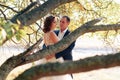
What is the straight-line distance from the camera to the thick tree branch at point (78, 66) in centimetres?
102

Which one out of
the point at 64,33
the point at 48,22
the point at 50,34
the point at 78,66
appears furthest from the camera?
the point at 64,33

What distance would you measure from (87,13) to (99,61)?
6043 mm

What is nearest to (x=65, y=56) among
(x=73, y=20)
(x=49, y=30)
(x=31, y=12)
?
(x=49, y=30)

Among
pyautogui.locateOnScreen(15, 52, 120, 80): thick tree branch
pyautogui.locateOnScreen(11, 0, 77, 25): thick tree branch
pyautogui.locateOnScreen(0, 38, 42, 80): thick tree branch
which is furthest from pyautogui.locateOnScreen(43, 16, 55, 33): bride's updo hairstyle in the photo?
pyautogui.locateOnScreen(15, 52, 120, 80): thick tree branch

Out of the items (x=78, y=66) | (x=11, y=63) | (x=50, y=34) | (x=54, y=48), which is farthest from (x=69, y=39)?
(x=78, y=66)

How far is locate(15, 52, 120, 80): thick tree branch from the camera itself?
1023mm

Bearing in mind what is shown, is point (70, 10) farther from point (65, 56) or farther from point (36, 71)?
point (36, 71)

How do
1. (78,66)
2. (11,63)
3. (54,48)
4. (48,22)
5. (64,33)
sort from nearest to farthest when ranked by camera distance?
(78,66) < (54,48) < (11,63) < (48,22) < (64,33)

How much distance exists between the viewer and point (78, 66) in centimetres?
105

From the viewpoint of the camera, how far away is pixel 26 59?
3652 mm

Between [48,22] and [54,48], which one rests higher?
[48,22]

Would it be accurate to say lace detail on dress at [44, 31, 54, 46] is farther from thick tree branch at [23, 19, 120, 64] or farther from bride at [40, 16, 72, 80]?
thick tree branch at [23, 19, 120, 64]

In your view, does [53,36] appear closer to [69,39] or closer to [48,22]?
[48,22]

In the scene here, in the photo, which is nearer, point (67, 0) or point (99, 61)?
point (99, 61)
